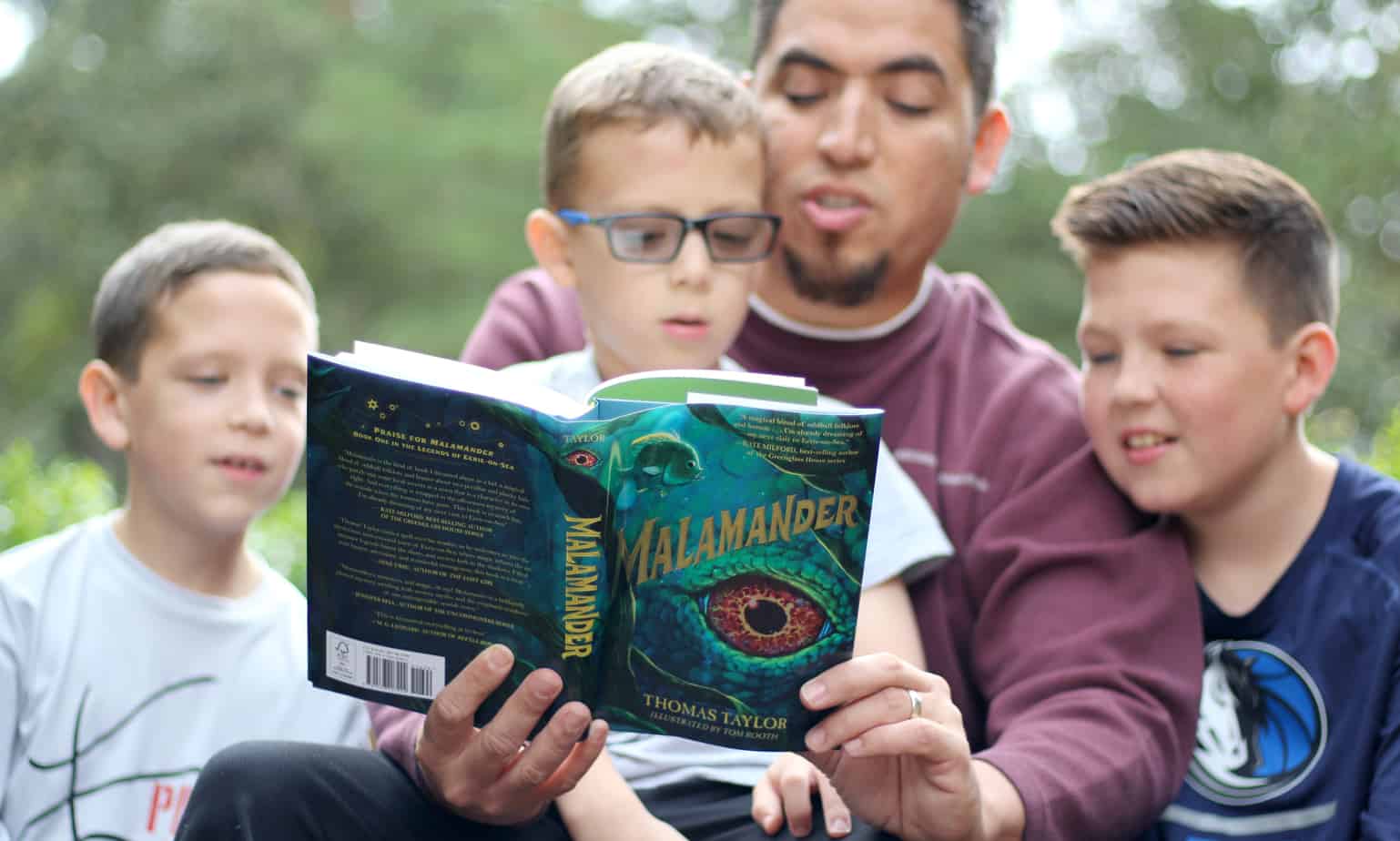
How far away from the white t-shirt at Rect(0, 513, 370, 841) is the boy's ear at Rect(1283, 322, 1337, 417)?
189 centimetres

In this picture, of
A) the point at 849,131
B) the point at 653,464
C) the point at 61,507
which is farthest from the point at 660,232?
the point at 61,507

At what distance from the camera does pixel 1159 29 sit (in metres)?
14.8

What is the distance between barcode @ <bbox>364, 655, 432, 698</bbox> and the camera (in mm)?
1942

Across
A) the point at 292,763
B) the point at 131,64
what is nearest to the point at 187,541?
the point at 292,763

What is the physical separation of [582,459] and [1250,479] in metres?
1.48

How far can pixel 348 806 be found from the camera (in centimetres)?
219

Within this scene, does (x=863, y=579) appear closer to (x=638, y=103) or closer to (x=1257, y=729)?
(x=1257, y=729)

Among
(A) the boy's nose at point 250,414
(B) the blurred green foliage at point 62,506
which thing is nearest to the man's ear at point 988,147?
(B) the blurred green foliage at point 62,506

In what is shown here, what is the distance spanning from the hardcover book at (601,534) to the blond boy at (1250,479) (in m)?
1.01

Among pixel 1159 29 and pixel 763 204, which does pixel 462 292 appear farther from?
pixel 763 204

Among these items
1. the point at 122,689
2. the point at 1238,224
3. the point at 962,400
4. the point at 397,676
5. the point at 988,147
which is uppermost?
the point at 988,147

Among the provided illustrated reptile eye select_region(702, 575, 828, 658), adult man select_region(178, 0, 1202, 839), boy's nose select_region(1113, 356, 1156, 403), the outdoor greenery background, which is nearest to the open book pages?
illustrated reptile eye select_region(702, 575, 828, 658)

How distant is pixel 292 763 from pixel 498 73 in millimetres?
14069

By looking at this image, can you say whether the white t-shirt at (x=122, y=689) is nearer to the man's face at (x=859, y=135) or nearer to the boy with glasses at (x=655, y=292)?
the boy with glasses at (x=655, y=292)
